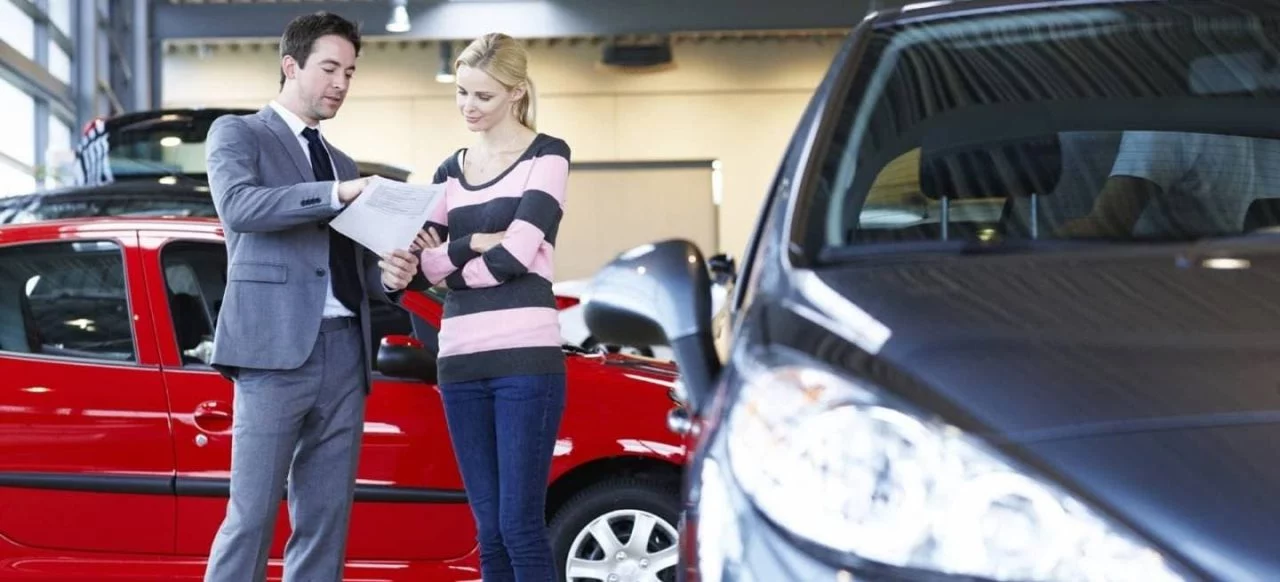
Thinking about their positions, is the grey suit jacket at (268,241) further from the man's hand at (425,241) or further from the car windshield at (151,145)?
the car windshield at (151,145)

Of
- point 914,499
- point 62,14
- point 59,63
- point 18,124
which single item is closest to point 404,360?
point 914,499

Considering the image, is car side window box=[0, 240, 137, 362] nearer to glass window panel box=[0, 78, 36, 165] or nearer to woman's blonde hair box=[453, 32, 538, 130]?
woman's blonde hair box=[453, 32, 538, 130]

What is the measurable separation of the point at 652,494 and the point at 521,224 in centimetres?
131

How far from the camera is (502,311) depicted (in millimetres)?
3439

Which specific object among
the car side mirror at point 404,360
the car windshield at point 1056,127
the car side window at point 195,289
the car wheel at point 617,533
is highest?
the car windshield at point 1056,127

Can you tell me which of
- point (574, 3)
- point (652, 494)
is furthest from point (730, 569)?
point (574, 3)

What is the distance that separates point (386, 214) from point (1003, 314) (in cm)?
200

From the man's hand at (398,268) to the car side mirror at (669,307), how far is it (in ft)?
5.09

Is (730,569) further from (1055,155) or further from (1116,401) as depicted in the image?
(1055,155)

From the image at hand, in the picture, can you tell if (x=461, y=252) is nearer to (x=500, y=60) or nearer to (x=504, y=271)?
(x=504, y=271)

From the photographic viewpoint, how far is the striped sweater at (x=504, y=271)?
3408 millimetres

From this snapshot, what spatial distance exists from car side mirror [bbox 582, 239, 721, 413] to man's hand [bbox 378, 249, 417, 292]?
155 centimetres

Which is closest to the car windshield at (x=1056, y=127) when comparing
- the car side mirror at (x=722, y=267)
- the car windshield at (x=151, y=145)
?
the car side mirror at (x=722, y=267)

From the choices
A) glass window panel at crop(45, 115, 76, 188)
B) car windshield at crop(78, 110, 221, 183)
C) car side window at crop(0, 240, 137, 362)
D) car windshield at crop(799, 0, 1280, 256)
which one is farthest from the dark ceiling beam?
car windshield at crop(799, 0, 1280, 256)
